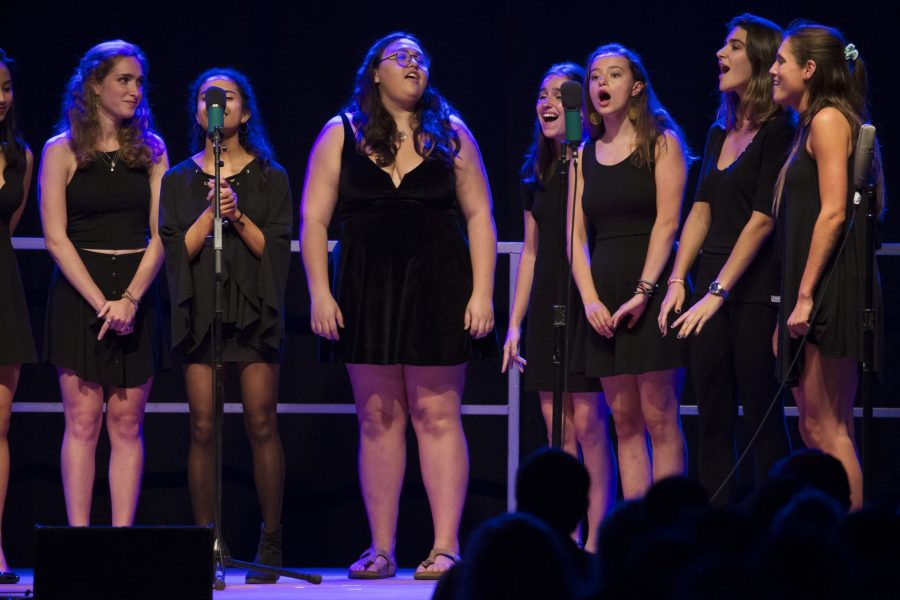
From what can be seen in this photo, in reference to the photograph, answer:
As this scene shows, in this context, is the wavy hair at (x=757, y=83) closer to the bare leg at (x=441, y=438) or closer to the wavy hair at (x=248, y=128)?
the bare leg at (x=441, y=438)

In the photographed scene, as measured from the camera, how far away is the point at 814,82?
12.1 feet

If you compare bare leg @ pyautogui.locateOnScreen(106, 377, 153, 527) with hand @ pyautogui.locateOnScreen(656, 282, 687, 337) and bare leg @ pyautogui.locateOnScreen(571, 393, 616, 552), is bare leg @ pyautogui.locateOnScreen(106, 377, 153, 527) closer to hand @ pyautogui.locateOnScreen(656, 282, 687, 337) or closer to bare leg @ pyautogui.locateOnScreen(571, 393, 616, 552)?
bare leg @ pyautogui.locateOnScreen(571, 393, 616, 552)

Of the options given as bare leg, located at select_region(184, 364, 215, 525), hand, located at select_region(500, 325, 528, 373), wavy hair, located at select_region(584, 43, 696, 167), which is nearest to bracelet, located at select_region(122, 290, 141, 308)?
bare leg, located at select_region(184, 364, 215, 525)

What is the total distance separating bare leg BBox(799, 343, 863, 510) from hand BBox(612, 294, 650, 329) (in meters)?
0.57

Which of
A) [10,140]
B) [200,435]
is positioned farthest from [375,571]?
[10,140]

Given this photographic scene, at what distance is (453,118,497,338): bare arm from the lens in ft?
Answer: 13.8

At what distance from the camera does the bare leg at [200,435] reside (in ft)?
14.0

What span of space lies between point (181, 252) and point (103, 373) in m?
0.47

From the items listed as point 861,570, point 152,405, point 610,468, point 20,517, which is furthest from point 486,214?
point 861,570

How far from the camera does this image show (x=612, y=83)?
414 cm

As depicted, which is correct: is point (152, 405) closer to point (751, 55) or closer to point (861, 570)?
point (751, 55)

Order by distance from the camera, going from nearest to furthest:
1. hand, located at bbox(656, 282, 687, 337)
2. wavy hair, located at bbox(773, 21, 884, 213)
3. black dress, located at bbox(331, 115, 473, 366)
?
wavy hair, located at bbox(773, 21, 884, 213) < hand, located at bbox(656, 282, 687, 337) < black dress, located at bbox(331, 115, 473, 366)

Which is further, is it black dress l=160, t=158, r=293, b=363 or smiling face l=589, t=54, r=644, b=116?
black dress l=160, t=158, r=293, b=363

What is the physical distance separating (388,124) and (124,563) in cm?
176
